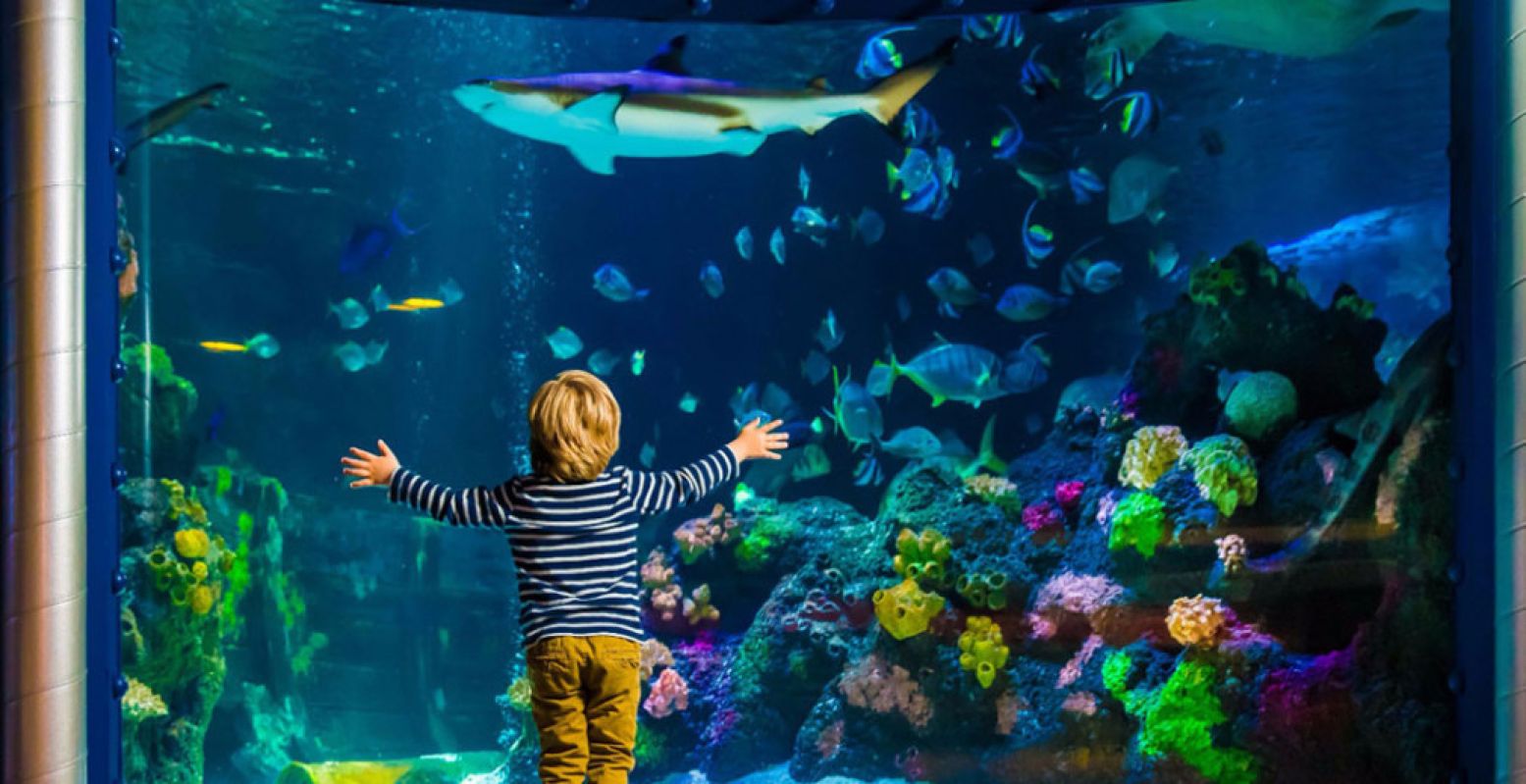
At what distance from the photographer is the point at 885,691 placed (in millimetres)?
5480

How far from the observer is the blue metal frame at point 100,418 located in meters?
3.17

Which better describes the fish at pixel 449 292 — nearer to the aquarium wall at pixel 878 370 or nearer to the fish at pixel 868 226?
the aquarium wall at pixel 878 370

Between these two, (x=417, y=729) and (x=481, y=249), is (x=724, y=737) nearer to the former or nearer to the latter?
(x=417, y=729)

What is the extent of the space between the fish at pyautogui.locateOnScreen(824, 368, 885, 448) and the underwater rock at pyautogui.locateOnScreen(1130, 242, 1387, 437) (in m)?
1.88

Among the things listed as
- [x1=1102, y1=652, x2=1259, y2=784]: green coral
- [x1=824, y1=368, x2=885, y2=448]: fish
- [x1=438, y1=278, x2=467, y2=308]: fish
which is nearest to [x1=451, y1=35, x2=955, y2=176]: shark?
[x1=824, y1=368, x2=885, y2=448]: fish

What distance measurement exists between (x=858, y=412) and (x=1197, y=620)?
278 cm

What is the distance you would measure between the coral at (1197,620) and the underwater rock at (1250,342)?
0.83 m

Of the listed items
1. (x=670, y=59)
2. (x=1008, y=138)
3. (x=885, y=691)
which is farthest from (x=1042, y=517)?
(x=670, y=59)

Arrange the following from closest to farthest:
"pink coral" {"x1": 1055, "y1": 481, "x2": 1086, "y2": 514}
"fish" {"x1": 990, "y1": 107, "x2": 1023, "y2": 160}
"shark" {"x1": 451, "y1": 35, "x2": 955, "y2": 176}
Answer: "shark" {"x1": 451, "y1": 35, "x2": 955, "y2": 176} < "pink coral" {"x1": 1055, "y1": 481, "x2": 1086, "y2": 514} < "fish" {"x1": 990, "y1": 107, "x2": 1023, "y2": 160}

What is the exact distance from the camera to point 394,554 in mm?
9055

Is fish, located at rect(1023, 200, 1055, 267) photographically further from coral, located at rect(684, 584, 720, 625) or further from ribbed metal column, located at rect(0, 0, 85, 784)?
ribbed metal column, located at rect(0, 0, 85, 784)

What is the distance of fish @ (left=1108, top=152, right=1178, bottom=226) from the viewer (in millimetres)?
5535

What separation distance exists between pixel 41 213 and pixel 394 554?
20.9 ft

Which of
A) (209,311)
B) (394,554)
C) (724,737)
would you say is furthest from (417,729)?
(209,311)
